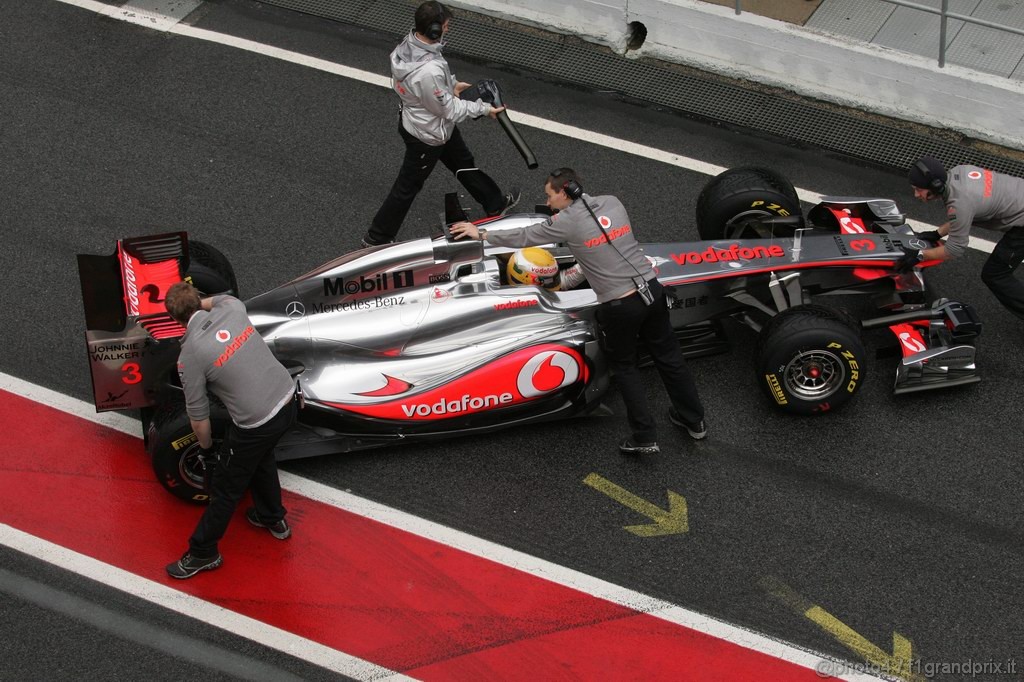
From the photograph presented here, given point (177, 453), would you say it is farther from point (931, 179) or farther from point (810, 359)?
point (931, 179)

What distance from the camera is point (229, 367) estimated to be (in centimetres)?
591

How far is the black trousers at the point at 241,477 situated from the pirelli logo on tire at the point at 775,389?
2.89 metres

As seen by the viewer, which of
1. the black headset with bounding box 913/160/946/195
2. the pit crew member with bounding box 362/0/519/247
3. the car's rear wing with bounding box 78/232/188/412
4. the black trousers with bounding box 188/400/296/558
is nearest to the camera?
the black trousers with bounding box 188/400/296/558

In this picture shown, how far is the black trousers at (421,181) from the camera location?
8.17 metres

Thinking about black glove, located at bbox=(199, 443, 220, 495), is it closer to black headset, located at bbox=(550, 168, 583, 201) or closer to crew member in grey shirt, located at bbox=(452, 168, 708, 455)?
crew member in grey shirt, located at bbox=(452, 168, 708, 455)

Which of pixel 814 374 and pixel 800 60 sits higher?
pixel 800 60

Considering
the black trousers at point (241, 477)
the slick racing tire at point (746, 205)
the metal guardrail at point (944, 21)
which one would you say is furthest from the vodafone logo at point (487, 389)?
the metal guardrail at point (944, 21)

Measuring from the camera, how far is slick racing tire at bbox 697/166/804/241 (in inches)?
311

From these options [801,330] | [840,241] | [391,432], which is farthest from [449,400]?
[840,241]

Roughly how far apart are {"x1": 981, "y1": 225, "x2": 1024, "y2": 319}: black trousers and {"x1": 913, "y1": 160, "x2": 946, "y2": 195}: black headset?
646 mm

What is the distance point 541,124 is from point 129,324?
14.0 ft

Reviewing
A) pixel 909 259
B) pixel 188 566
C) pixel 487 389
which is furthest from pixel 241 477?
pixel 909 259

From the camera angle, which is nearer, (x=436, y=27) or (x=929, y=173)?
(x=929, y=173)

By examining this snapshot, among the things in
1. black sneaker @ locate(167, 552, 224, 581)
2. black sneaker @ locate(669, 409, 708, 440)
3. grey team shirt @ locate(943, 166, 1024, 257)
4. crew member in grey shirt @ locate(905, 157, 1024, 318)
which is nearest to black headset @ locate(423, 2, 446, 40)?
black sneaker @ locate(669, 409, 708, 440)
